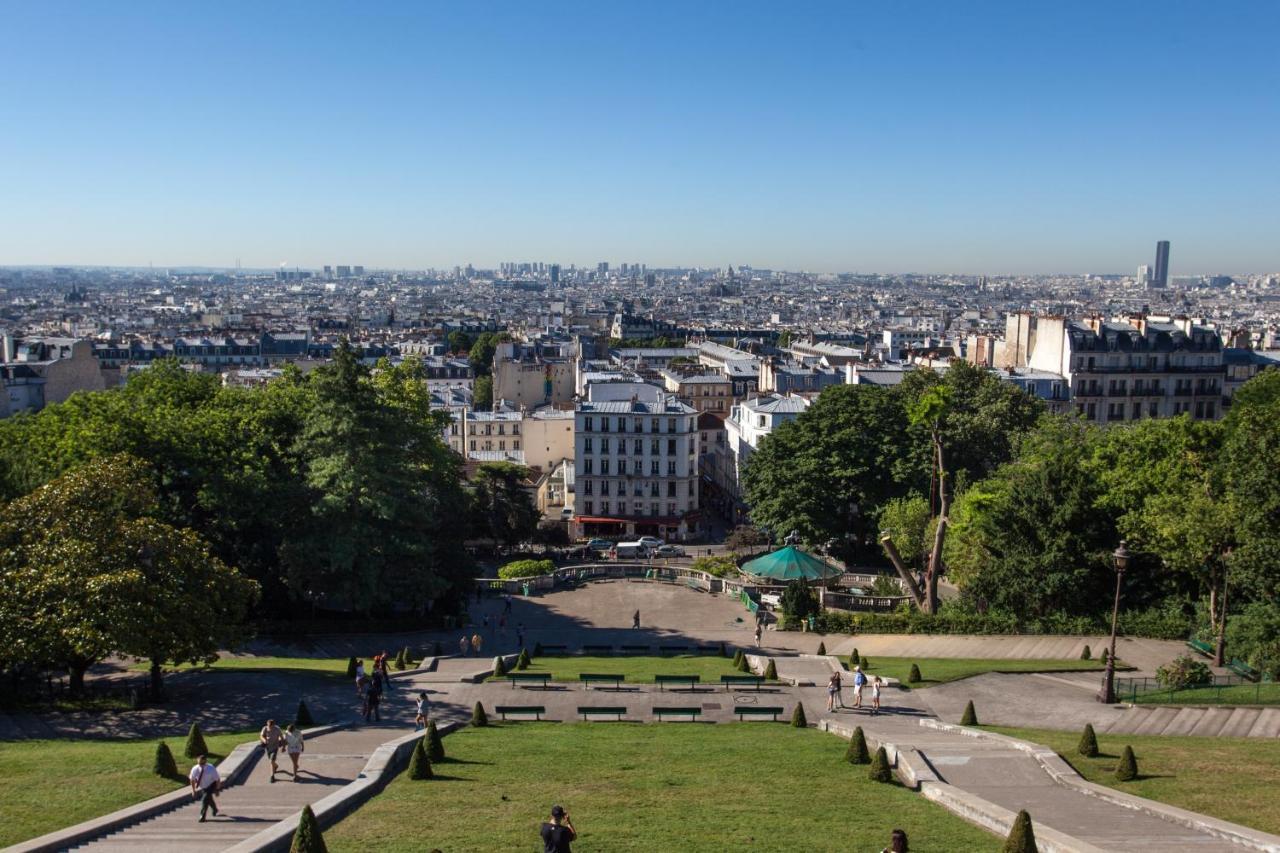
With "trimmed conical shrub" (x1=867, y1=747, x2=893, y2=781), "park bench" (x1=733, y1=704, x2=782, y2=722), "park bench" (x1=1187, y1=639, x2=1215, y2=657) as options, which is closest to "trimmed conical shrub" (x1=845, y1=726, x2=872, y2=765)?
"trimmed conical shrub" (x1=867, y1=747, x2=893, y2=781)

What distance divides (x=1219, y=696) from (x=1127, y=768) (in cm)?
938

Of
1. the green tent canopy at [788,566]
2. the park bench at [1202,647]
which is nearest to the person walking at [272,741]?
the green tent canopy at [788,566]

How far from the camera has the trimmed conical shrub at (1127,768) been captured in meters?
22.5

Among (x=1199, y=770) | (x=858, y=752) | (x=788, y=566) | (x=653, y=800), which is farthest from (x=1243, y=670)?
(x=653, y=800)

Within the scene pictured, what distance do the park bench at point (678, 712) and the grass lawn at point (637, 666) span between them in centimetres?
358

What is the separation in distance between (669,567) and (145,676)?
3077 cm

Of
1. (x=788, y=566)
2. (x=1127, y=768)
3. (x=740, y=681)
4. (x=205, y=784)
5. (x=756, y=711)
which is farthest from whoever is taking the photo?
(x=788, y=566)

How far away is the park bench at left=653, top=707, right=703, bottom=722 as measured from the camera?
97.6 ft

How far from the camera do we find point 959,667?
35719 mm

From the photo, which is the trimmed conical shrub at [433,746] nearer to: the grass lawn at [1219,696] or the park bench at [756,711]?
the park bench at [756,711]

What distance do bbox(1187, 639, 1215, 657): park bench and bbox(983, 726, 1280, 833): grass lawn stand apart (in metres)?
11.5

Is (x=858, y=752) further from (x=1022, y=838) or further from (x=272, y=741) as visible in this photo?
(x=272, y=741)

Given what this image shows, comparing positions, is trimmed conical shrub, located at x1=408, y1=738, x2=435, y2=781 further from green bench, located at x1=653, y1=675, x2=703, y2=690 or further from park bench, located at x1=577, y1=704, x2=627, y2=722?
green bench, located at x1=653, y1=675, x2=703, y2=690

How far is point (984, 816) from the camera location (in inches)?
783
